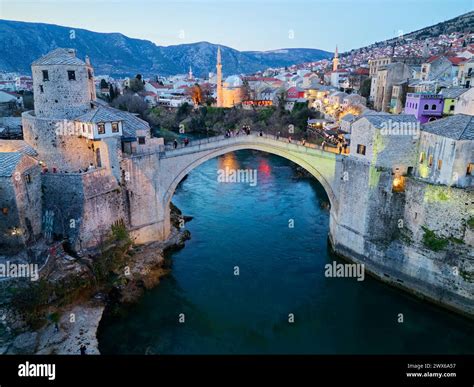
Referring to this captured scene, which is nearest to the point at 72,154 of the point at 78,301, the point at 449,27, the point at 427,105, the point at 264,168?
the point at 78,301

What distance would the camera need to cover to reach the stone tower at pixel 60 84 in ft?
59.5

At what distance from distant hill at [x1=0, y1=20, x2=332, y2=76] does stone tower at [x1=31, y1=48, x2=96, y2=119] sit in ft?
220

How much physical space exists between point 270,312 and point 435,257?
719 cm

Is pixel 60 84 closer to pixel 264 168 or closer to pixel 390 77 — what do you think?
pixel 264 168

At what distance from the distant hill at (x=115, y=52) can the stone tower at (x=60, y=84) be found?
6701 centimetres

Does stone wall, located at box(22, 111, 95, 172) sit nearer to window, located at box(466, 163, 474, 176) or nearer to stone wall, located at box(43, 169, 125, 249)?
stone wall, located at box(43, 169, 125, 249)

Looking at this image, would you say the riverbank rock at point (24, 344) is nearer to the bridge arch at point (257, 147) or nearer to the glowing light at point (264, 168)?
the bridge arch at point (257, 147)

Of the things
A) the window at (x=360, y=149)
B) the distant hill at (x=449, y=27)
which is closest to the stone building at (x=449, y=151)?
the window at (x=360, y=149)

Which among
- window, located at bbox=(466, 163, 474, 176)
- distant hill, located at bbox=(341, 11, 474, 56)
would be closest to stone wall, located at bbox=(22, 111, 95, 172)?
window, located at bbox=(466, 163, 474, 176)

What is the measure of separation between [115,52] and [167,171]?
13996 centimetres

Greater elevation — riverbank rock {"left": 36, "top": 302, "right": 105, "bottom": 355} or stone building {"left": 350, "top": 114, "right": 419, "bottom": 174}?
stone building {"left": 350, "top": 114, "right": 419, "bottom": 174}

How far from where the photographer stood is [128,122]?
Answer: 65.5 feet

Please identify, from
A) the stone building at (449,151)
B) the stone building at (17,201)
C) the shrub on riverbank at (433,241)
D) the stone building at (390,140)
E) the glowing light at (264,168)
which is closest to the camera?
the stone building at (17,201)

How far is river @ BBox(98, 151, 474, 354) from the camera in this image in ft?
46.3
